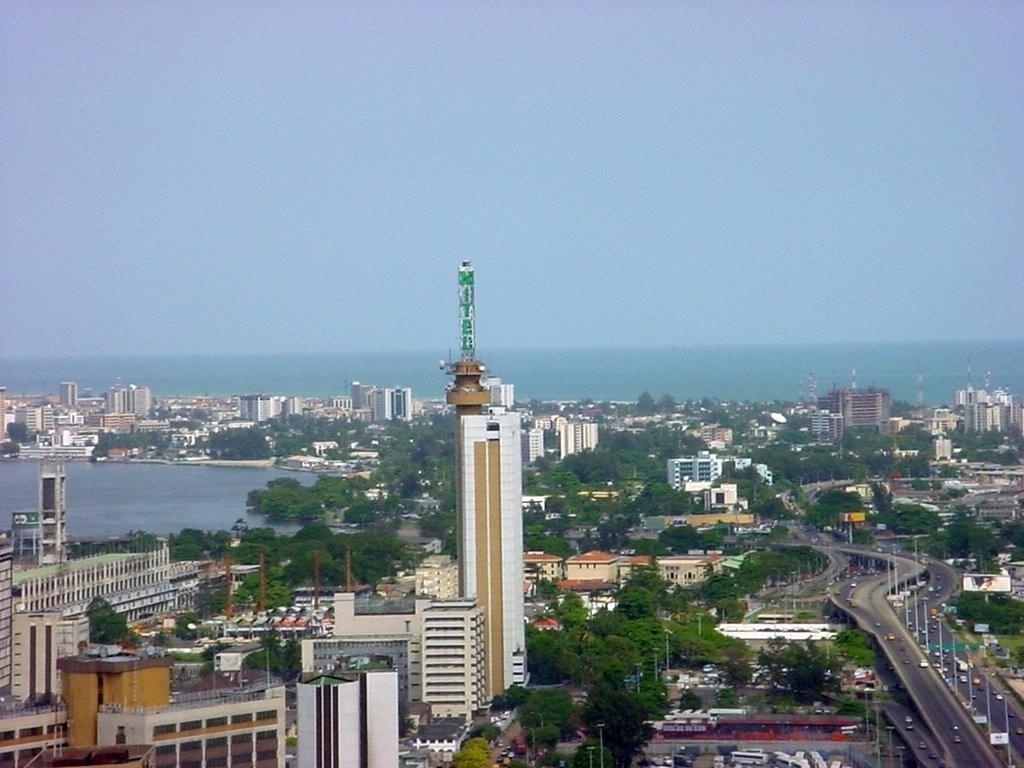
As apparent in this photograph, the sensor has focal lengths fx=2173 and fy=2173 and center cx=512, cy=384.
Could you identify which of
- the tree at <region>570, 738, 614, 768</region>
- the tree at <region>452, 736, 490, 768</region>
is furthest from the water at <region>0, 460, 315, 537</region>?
the tree at <region>570, 738, 614, 768</region>

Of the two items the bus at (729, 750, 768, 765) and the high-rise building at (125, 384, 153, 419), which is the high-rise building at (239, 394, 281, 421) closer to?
the high-rise building at (125, 384, 153, 419)

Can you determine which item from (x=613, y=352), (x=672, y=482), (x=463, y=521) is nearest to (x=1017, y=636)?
(x=463, y=521)

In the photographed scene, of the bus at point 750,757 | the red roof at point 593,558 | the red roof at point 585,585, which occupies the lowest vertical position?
the bus at point 750,757

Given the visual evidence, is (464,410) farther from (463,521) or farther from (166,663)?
(166,663)

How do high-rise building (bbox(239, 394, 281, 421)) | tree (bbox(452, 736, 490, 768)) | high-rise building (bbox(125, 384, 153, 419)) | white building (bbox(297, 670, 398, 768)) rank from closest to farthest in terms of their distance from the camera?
white building (bbox(297, 670, 398, 768)) < tree (bbox(452, 736, 490, 768)) < high-rise building (bbox(125, 384, 153, 419)) < high-rise building (bbox(239, 394, 281, 421))

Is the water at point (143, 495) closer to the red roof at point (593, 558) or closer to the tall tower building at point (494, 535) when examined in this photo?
the red roof at point (593, 558)

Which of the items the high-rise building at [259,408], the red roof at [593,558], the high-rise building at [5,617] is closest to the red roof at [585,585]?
→ the red roof at [593,558]

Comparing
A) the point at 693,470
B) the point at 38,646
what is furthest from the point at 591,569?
the point at 693,470
